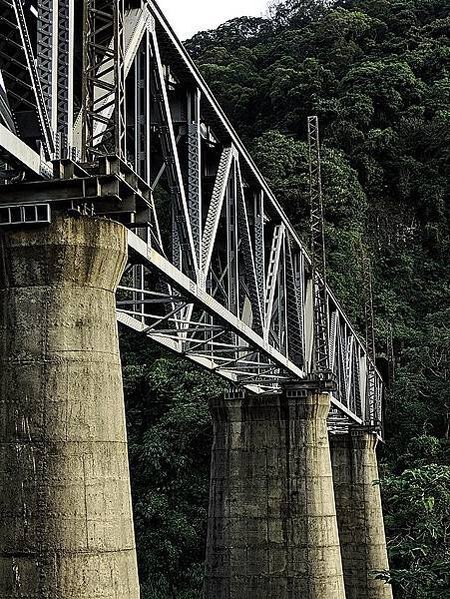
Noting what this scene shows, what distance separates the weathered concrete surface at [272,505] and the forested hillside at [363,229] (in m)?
2.48

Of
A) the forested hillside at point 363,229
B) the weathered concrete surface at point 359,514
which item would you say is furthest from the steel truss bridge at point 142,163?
the weathered concrete surface at point 359,514

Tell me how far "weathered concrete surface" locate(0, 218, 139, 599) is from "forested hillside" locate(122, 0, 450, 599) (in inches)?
727

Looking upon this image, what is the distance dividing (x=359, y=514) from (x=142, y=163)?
3031cm

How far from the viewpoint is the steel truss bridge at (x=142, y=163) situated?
1005cm

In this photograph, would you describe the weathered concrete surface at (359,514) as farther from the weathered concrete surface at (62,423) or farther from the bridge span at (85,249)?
the weathered concrete surface at (62,423)

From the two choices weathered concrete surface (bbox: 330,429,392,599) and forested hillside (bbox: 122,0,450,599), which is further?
forested hillside (bbox: 122,0,450,599)

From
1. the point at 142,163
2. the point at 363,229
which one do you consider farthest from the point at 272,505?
the point at 363,229

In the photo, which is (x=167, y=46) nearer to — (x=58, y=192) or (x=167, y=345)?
(x=58, y=192)

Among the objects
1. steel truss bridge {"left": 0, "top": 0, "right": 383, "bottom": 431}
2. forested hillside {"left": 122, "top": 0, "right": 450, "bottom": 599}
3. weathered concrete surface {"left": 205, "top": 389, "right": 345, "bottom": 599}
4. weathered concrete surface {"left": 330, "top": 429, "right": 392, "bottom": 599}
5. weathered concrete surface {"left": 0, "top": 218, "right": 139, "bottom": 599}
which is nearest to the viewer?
weathered concrete surface {"left": 0, "top": 218, "right": 139, "bottom": 599}

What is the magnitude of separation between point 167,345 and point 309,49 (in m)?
72.2

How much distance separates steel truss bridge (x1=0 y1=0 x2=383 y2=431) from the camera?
33.0 feet

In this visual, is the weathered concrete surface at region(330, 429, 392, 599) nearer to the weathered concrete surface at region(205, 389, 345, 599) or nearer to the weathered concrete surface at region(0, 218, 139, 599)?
the weathered concrete surface at region(205, 389, 345, 599)

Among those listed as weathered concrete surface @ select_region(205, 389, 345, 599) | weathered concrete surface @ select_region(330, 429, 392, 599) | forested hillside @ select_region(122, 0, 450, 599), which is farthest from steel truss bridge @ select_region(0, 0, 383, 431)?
weathered concrete surface @ select_region(330, 429, 392, 599)

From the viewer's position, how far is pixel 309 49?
89.1 metres
